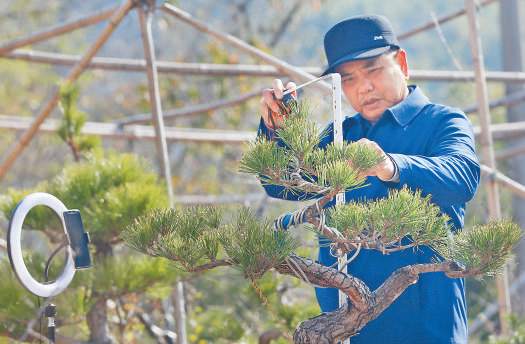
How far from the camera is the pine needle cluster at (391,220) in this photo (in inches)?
61.9

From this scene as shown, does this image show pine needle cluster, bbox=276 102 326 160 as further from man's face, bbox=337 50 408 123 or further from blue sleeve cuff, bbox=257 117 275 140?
man's face, bbox=337 50 408 123

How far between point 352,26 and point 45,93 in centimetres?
829

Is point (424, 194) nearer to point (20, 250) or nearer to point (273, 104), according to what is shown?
point (273, 104)

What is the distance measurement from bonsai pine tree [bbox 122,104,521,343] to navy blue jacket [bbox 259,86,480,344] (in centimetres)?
6

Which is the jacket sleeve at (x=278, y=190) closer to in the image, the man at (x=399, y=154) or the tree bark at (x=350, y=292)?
the man at (x=399, y=154)

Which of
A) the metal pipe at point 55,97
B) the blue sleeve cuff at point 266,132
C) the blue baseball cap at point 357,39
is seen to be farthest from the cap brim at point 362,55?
the metal pipe at point 55,97

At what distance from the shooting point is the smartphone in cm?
191

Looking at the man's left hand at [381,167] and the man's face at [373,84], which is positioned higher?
the man's face at [373,84]

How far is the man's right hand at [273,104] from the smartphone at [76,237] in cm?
Answer: 44

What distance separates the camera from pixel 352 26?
1933mm

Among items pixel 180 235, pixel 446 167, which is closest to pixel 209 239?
pixel 180 235

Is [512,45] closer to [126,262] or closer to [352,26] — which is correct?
[126,262]

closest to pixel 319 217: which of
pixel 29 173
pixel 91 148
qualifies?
pixel 91 148

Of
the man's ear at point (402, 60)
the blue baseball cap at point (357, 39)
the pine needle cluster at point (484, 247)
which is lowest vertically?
the pine needle cluster at point (484, 247)
